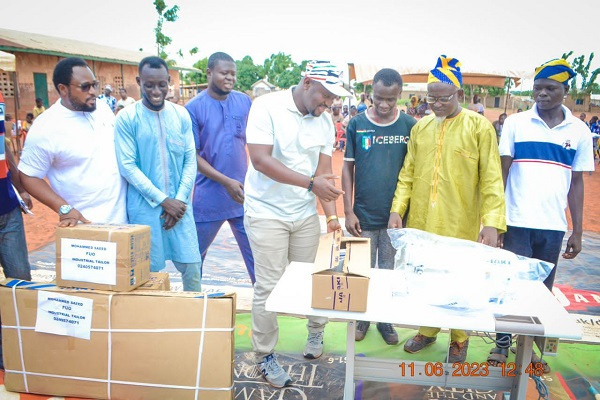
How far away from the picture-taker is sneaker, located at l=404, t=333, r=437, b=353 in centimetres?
305

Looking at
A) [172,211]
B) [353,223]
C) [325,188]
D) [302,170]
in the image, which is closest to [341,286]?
[325,188]

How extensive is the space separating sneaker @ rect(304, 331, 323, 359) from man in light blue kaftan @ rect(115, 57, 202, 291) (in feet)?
2.92

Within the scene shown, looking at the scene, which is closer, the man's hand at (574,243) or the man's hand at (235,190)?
the man's hand at (574,243)

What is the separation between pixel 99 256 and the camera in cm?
230

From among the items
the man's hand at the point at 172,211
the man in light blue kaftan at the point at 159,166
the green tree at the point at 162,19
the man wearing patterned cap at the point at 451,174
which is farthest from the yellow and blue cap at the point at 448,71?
the green tree at the point at 162,19

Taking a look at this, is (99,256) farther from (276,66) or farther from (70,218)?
(276,66)

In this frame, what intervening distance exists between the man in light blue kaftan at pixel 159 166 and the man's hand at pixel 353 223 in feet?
3.31

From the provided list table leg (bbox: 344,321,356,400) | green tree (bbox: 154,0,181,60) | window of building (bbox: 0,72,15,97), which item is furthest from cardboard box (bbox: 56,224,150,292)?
green tree (bbox: 154,0,181,60)

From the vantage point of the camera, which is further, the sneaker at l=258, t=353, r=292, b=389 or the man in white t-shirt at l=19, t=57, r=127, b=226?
the sneaker at l=258, t=353, r=292, b=389

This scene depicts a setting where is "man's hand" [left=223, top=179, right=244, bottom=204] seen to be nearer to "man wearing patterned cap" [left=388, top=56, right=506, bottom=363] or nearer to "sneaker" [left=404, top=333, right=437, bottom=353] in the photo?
"man wearing patterned cap" [left=388, top=56, right=506, bottom=363]

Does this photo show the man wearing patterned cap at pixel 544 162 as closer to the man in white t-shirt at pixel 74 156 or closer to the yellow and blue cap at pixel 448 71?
the yellow and blue cap at pixel 448 71

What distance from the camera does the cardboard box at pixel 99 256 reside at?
2.27 m

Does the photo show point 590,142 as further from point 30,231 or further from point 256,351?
point 30,231

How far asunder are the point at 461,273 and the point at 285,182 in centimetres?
99
